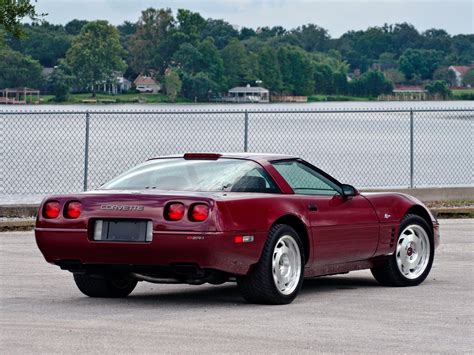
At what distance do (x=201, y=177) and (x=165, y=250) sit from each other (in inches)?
40.8

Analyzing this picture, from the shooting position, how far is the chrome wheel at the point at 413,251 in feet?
41.4

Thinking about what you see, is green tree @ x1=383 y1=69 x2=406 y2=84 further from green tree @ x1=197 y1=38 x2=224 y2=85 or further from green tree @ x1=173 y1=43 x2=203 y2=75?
green tree @ x1=173 y1=43 x2=203 y2=75

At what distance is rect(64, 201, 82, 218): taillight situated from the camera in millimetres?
11078

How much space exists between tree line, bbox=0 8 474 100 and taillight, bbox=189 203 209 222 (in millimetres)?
76441

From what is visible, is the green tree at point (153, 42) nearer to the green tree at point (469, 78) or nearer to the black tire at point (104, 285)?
the green tree at point (469, 78)

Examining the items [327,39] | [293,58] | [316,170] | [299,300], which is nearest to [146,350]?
[299,300]

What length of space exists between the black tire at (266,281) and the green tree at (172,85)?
3349 inches

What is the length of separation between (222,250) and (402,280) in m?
2.48

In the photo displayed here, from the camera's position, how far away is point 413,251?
41.7ft

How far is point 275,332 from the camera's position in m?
9.73

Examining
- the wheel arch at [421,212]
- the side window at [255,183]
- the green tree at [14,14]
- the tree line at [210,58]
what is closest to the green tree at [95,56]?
the tree line at [210,58]

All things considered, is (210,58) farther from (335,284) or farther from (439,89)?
(335,284)

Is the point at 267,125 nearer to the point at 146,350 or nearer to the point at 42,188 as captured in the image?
the point at 42,188

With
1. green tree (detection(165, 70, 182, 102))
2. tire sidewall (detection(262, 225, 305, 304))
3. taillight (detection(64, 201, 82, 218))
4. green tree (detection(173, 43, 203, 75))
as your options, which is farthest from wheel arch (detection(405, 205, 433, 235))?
green tree (detection(173, 43, 203, 75))
